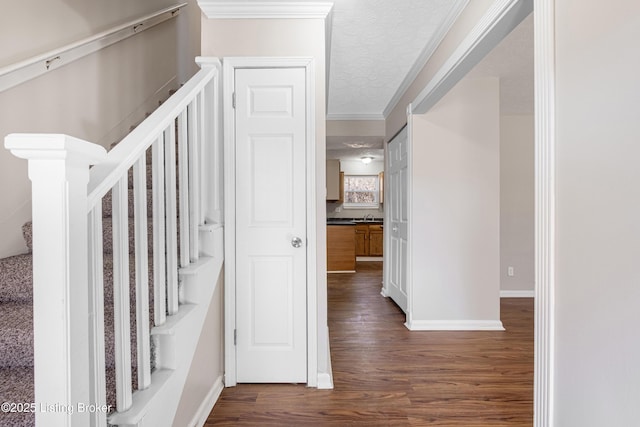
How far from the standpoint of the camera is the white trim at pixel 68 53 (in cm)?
160

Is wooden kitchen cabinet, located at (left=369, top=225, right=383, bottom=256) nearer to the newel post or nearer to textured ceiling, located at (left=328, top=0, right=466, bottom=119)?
textured ceiling, located at (left=328, top=0, right=466, bottom=119)

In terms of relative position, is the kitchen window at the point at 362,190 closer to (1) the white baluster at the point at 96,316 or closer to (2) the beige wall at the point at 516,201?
(2) the beige wall at the point at 516,201

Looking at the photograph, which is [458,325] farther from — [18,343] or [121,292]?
[18,343]

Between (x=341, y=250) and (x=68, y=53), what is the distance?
15.7 ft

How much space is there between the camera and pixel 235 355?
2.02 metres

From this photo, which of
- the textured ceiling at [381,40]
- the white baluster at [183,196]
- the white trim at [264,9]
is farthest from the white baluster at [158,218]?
the textured ceiling at [381,40]

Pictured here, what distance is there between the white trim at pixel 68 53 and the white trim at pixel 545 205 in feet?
7.88

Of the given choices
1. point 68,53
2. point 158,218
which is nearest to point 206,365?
point 158,218

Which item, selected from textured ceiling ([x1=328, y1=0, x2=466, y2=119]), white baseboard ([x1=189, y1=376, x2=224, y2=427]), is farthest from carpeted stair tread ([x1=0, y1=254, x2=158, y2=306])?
textured ceiling ([x1=328, y1=0, x2=466, y2=119])

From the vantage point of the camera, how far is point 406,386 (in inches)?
81.6

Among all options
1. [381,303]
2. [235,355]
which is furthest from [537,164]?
[381,303]

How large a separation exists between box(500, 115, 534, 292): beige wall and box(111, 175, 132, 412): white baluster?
4387mm

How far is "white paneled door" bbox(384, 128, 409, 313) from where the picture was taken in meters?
3.55

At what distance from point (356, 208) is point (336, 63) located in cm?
546
